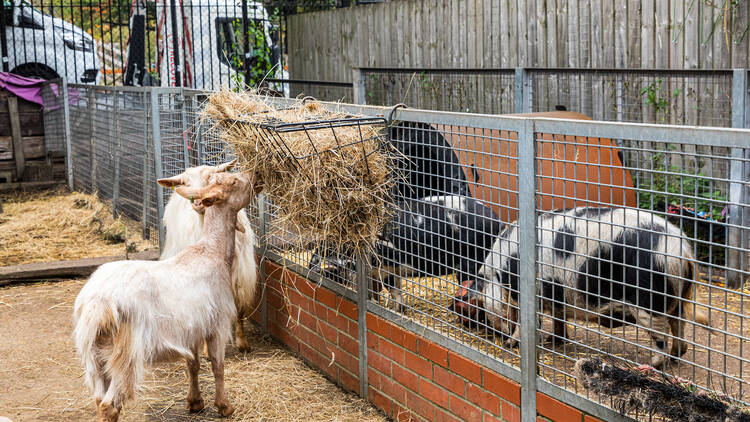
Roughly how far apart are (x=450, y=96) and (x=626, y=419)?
7.41 meters

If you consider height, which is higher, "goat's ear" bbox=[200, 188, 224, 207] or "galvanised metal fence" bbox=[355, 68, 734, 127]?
"galvanised metal fence" bbox=[355, 68, 734, 127]

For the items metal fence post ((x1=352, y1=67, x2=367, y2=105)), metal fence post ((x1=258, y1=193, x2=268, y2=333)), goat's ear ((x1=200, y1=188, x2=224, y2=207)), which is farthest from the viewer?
metal fence post ((x1=352, y1=67, x2=367, y2=105))

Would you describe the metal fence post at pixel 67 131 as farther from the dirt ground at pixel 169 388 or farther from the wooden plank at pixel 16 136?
the dirt ground at pixel 169 388

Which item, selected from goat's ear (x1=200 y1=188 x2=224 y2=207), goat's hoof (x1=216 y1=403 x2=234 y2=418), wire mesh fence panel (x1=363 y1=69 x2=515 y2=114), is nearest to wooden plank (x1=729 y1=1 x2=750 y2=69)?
wire mesh fence panel (x1=363 y1=69 x2=515 y2=114)

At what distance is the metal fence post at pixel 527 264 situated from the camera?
353 cm

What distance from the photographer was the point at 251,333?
6.64 meters

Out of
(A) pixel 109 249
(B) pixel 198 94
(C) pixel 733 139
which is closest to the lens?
(C) pixel 733 139

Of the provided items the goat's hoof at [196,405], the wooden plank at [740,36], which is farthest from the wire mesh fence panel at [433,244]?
the wooden plank at [740,36]

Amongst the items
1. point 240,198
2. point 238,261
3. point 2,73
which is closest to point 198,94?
point 238,261

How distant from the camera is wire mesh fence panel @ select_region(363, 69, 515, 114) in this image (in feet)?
31.6

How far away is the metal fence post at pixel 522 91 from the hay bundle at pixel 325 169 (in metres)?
4.13

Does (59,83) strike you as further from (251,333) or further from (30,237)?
(251,333)

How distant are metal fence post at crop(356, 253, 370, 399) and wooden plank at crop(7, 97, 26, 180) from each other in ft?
32.4

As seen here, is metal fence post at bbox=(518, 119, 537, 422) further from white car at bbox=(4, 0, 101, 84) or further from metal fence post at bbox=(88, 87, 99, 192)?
white car at bbox=(4, 0, 101, 84)
